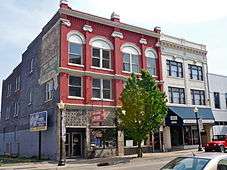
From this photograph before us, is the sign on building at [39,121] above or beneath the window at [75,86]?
beneath

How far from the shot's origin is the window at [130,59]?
1381 inches

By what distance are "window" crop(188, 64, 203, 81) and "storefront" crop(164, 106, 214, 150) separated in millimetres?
4150

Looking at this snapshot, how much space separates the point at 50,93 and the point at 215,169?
26.5 meters

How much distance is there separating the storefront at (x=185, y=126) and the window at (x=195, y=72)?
163 inches

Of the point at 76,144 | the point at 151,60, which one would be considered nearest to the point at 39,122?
the point at 76,144

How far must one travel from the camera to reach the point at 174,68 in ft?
130

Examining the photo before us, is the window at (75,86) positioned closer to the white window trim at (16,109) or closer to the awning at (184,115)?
the awning at (184,115)

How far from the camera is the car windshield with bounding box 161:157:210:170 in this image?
7.30 m

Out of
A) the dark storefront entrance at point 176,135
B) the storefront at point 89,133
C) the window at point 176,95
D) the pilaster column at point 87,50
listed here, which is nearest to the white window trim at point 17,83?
the pilaster column at point 87,50

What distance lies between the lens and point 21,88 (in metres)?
44.4

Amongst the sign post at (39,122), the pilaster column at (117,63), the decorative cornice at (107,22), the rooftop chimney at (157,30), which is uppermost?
the rooftop chimney at (157,30)

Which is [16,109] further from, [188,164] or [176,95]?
[188,164]

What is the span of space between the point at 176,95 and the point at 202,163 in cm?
3229

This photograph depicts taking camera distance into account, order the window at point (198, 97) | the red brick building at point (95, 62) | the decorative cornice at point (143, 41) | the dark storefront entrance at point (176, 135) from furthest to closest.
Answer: the window at point (198, 97) < the dark storefront entrance at point (176, 135) < the decorative cornice at point (143, 41) < the red brick building at point (95, 62)
